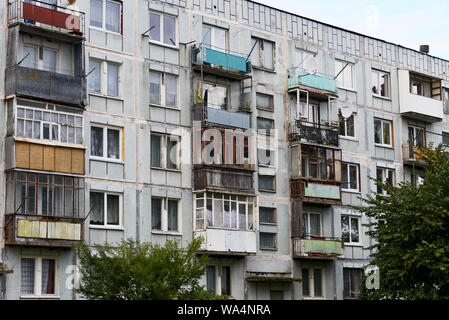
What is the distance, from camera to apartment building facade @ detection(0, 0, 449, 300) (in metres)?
35.3

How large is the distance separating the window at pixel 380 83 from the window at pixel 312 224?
9677 mm

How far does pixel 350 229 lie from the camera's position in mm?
49531

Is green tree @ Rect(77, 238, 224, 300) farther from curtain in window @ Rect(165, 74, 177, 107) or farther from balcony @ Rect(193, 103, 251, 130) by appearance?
curtain in window @ Rect(165, 74, 177, 107)

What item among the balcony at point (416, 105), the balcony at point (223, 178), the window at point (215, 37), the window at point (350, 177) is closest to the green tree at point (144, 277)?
the balcony at point (223, 178)

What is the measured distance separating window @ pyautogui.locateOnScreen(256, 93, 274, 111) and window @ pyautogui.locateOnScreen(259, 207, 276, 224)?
5475 millimetres

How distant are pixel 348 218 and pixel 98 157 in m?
17.7

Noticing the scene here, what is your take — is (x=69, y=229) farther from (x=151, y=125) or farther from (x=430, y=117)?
(x=430, y=117)

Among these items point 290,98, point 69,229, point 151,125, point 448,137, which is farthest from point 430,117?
point 69,229

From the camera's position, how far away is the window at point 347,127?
1965 inches

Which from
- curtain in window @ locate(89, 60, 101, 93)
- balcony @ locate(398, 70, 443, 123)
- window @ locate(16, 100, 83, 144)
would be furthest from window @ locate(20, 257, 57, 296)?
balcony @ locate(398, 70, 443, 123)

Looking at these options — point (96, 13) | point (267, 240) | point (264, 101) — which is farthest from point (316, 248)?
point (96, 13)

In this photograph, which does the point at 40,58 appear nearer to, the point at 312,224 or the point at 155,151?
the point at 155,151

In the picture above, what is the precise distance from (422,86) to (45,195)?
98.2 ft

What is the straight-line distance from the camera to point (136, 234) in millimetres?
38500
